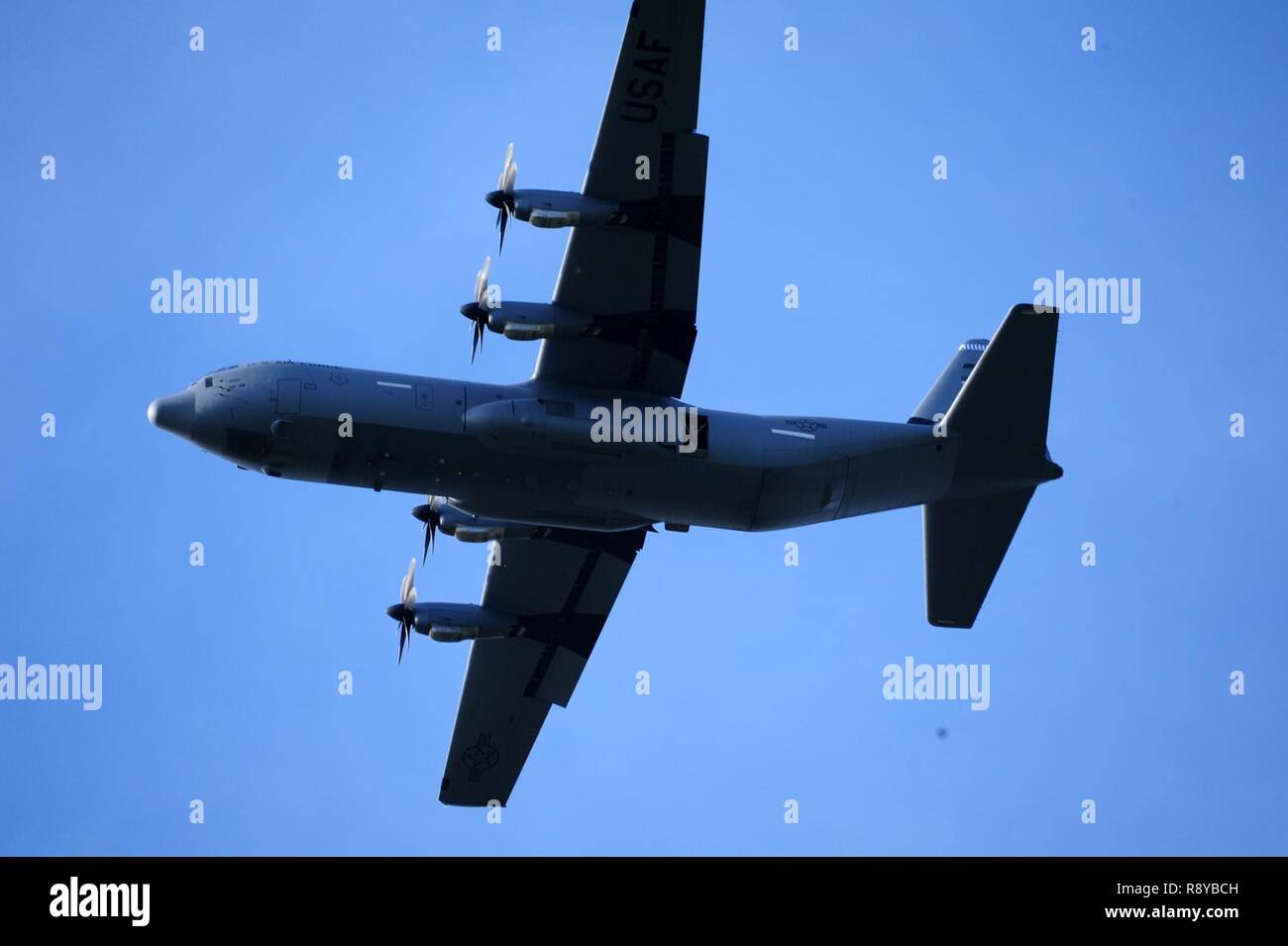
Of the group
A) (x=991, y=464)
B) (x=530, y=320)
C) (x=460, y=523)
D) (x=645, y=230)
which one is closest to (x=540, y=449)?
(x=530, y=320)

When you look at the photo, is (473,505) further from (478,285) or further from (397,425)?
(478,285)

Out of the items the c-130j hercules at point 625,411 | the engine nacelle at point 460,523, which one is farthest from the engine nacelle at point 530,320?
the engine nacelle at point 460,523

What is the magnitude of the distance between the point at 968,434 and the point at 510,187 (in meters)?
11.5

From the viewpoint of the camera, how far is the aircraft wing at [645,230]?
103ft

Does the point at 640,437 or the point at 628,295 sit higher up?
the point at 628,295

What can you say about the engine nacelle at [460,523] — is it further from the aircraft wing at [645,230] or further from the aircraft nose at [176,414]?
the aircraft nose at [176,414]

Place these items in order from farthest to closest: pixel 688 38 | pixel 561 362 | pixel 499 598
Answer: pixel 499 598 → pixel 561 362 → pixel 688 38

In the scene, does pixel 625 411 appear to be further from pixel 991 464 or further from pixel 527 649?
pixel 527 649

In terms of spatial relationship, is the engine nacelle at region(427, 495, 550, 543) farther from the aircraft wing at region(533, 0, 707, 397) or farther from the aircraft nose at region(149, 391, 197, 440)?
the aircraft nose at region(149, 391, 197, 440)

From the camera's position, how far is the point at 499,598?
1528 inches

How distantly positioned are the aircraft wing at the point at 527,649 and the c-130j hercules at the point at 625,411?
1.24 meters

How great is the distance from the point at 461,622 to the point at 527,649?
240 cm

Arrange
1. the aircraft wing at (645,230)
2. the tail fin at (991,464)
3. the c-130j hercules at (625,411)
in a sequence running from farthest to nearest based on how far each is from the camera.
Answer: the tail fin at (991,464)
the c-130j hercules at (625,411)
the aircraft wing at (645,230)

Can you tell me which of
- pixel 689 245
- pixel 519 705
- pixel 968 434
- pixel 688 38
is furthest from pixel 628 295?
pixel 519 705
